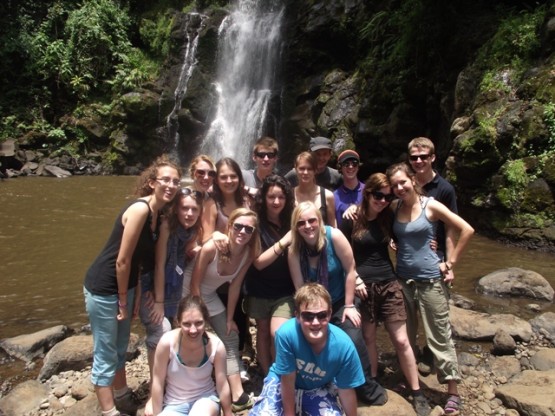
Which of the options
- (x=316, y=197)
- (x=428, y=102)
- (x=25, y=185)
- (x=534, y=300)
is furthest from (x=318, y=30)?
(x=316, y=197)

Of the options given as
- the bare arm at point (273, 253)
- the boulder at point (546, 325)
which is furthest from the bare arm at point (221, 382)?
the boulder at point (546, 325)

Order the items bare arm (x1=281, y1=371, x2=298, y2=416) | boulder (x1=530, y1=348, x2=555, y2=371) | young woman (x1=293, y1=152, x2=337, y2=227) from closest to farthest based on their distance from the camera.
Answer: bare arm (x1=281, y1=371, x2=298, y2=416) → young woman (x1=293, y1=152, x2=337, y2=227) → boulder (x1=530, y1=348, x2=555, y2=371)

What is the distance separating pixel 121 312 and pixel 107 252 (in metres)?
0.46

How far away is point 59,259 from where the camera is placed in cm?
885

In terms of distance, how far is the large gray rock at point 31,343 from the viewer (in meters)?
5.24

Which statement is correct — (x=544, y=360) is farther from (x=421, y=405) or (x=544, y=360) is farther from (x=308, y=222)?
(x=308, y=222)

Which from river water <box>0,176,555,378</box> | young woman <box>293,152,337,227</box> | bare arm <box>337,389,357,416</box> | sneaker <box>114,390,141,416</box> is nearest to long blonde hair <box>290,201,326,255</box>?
young woman <box>293,152,337,227</box>

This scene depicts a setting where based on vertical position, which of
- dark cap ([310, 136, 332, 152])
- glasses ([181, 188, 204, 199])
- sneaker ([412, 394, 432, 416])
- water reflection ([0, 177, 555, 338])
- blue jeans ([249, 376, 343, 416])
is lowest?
water reflection ([0, 177, 555, 338])

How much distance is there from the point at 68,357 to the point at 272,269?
2.66 m

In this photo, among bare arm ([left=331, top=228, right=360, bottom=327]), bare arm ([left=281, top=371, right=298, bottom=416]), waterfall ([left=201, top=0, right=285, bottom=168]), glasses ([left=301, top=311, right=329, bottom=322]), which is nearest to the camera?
glasses ([left=301, top=311, right=329, bottom=322])

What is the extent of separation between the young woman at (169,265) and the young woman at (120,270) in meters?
0.10

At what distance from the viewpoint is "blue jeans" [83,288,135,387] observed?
3.36 metres

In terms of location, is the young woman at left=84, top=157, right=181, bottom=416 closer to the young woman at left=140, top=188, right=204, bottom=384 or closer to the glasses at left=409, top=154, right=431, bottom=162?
the young woman at left=140, top=188, right=204, bottom=384

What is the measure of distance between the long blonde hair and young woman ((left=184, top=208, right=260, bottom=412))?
33 centimetres
